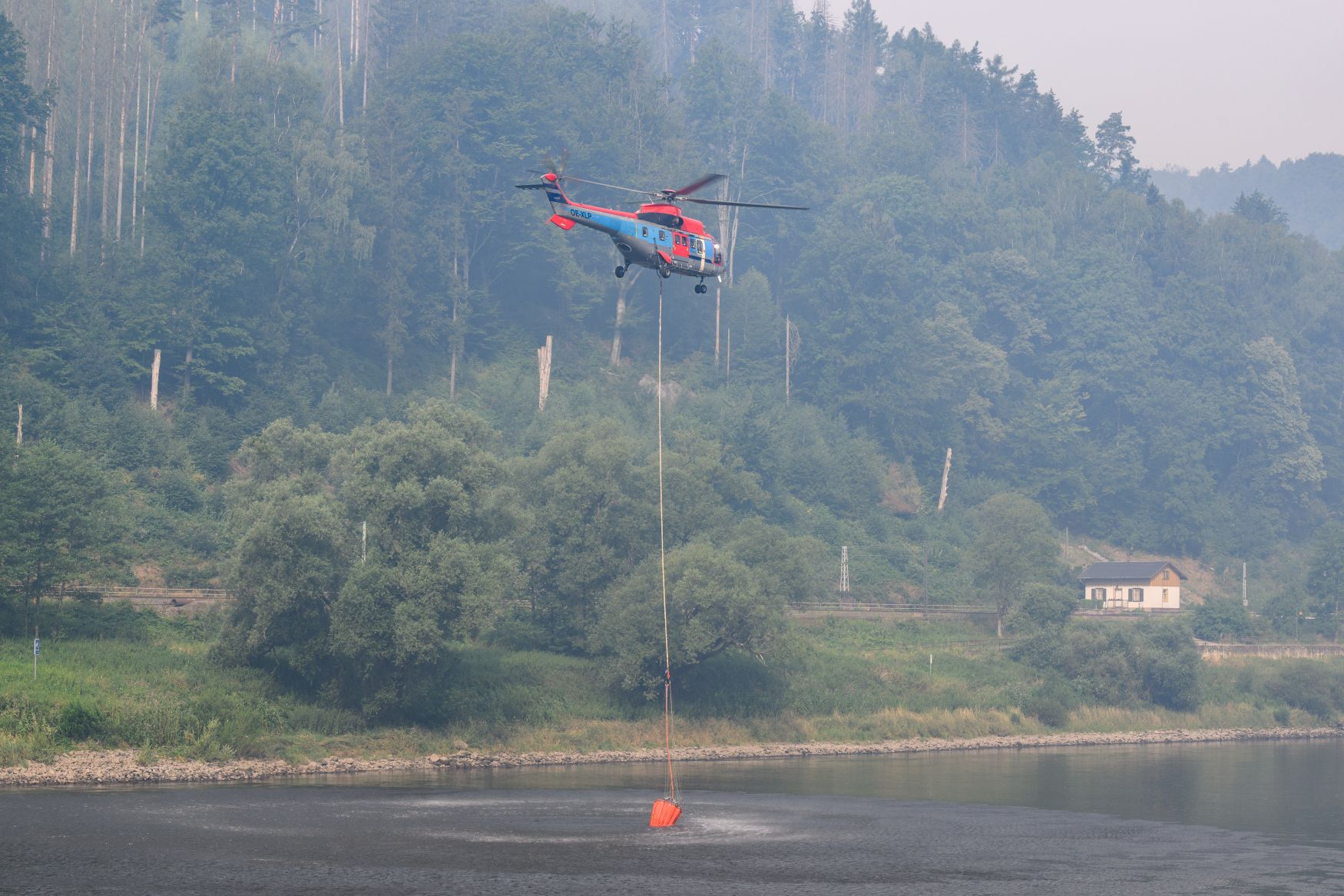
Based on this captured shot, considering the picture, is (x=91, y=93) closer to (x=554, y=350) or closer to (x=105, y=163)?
(x=105, y=163)

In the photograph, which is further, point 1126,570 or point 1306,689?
point 1126,570

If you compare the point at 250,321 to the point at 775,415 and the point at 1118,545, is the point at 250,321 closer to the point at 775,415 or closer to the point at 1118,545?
the point at 775,415

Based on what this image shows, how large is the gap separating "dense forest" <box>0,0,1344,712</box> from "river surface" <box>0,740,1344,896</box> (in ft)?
38.6

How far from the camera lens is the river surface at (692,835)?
1866 inches

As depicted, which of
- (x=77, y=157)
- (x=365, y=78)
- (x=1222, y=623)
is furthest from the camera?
(x=365, y=78)

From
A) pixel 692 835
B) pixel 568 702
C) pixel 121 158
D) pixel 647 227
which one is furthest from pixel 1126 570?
pixel 121 158

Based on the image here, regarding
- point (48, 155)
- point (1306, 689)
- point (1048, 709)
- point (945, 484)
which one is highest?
point (48, 155)

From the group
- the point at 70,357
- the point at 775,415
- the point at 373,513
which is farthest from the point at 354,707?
the point at 775,415

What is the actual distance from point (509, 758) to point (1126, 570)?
74956 mm

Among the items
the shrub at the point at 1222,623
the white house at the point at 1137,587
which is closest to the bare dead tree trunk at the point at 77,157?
the white house at the point at 1137,587

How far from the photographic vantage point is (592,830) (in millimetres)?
57062

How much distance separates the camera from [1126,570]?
131625mm

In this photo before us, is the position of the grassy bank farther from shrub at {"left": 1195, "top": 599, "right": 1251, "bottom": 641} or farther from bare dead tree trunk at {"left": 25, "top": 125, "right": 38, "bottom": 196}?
bare dead tree trunk at {"left": 25, "top": 125, "right": 38, "bottom": 196}

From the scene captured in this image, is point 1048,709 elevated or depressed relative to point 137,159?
depressed
